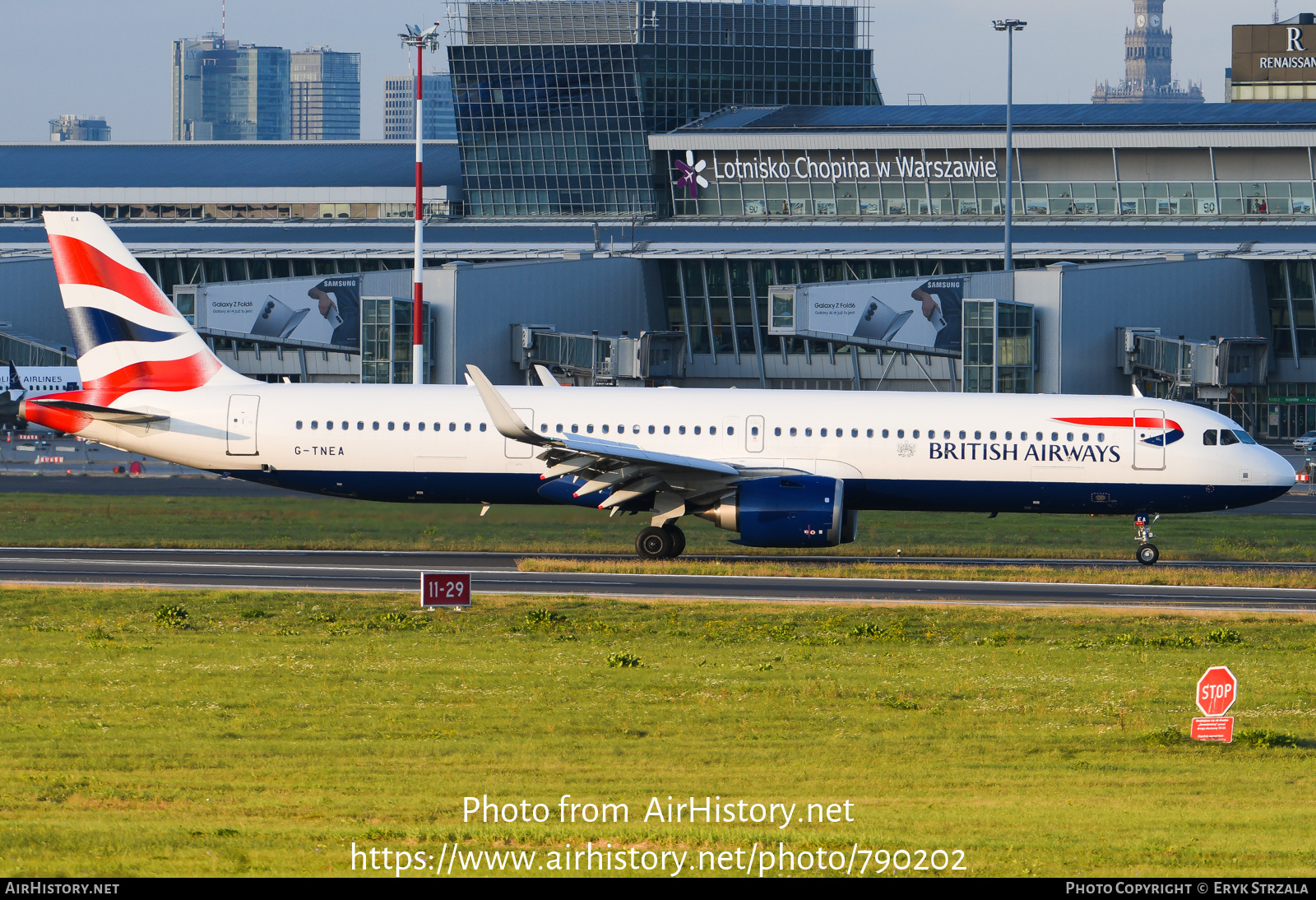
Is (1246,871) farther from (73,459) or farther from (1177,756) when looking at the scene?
(73,459)

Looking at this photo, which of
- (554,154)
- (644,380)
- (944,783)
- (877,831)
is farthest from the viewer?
(554,154)

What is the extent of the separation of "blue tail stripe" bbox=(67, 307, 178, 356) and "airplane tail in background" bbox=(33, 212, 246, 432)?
0.02 meters

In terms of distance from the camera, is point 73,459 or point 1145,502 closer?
point 1145,502

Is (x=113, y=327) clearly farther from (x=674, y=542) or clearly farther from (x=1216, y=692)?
(x=1216, y=692)

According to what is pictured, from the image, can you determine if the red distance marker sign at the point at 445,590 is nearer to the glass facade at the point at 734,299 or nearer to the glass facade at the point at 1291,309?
the glass facade at the point at 734,299

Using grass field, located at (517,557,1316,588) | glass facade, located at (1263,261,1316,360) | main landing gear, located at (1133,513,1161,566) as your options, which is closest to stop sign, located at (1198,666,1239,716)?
grass field, located at (517,557,1316,588)

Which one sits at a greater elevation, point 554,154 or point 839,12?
point 839,12

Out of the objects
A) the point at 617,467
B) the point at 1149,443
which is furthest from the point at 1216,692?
the point at 1149,443

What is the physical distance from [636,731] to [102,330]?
25153 millimetres

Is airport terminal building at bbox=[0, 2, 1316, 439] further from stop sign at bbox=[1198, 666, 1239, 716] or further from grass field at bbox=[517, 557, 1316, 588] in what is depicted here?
stop sign at bbox=[1198, 666, 1239, 716]

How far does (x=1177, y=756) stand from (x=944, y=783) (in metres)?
3.21

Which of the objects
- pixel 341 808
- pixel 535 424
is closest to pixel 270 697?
pixel 341 808

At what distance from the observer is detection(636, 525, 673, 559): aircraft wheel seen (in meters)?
36.2

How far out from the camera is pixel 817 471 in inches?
1427
